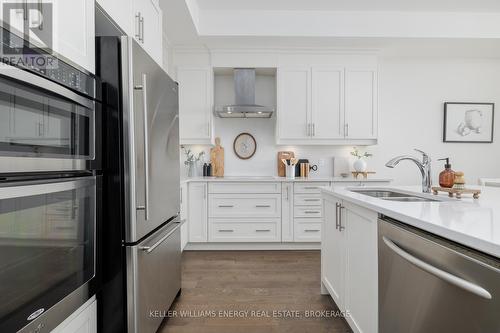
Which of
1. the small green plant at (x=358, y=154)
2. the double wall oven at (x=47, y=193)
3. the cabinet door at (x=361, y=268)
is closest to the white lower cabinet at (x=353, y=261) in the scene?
the cabinet door at (x=361, y=268)

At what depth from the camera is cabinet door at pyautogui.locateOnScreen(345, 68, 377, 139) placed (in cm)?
384

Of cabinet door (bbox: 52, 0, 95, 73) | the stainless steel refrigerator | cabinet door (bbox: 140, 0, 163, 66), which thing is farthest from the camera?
cabinet door (bbox: 140, 0, 163, 66)

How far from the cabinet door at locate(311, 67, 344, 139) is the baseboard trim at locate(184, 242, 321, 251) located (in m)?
1.42

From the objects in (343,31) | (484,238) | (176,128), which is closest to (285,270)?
(176,128)

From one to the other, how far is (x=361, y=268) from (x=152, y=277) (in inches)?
45.7

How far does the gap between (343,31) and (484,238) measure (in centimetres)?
333

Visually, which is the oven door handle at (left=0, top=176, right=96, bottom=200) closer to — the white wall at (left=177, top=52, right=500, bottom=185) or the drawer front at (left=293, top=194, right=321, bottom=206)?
the drawer front at (left=293, top=194, right=321, bottom=206)

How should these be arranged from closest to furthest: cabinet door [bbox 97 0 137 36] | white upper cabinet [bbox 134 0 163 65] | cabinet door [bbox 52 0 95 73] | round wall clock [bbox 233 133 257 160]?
cabinet door [bbox 52 0 95 73] → cabinet door [bbox 97 0 137 36] → white upper cabinet [bbox 134 0 163 65] → round wall clock [bbox 233 133 257 160]

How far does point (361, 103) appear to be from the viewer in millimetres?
3865

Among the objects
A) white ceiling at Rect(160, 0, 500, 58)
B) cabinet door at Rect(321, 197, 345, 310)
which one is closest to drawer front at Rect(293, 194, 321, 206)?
cabinet door at Rect(321, 197, 345, 310)

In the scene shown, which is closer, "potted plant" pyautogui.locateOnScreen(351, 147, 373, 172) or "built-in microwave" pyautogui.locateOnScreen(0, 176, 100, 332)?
"built-in microwave" pyautogui.locateOnScreen(0, 176, 100, 332)

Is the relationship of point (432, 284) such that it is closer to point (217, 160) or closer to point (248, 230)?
point (248, 230)

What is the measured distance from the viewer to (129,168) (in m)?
1.40

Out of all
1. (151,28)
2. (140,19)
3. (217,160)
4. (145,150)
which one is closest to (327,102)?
(217,160)
